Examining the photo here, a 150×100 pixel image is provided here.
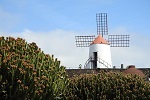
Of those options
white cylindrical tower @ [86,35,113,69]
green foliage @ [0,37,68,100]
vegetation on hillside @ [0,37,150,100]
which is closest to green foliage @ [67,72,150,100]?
vegetation on hillside @ [0,37,150,100]

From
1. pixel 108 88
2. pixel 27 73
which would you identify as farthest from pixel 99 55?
pixel 27 73

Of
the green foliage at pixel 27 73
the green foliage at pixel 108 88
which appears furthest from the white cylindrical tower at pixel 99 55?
the green foliage at pixel 27 73

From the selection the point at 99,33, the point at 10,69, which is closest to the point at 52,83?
the point at 10,69

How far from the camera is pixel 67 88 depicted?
46.6 feet

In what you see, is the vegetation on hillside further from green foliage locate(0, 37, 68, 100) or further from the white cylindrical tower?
the white cylindrical tower

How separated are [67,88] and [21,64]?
3.19m

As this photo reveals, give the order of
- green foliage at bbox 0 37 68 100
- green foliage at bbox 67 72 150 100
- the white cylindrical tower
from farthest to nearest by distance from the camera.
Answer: the white cylindrical tower, green foliage at bbox 67 72 150 100, green foliage at bbox 0 37 68 100

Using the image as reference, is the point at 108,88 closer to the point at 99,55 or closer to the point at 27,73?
the point at 27,73

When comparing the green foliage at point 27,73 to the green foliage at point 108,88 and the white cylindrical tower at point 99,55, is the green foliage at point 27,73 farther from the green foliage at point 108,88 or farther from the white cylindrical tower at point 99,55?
the white cylindrical tower at point 99,55

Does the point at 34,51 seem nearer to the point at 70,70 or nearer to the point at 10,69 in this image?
the point at 10,69

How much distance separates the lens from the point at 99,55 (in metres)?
49.4

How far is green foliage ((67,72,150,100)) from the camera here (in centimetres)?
1398

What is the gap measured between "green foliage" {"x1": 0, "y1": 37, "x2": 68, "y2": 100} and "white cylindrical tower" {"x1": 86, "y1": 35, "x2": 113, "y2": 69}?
35445 mm

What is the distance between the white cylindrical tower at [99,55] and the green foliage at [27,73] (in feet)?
116
